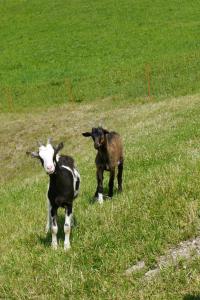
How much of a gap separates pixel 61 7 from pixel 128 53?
21180 mm

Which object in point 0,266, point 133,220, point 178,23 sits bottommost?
point 0,266

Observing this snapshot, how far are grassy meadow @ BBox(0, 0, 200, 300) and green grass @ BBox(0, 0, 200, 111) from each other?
0.46 ft

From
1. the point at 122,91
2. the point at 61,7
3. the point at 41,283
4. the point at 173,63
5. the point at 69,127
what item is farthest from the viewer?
Answer: the point at 61,7

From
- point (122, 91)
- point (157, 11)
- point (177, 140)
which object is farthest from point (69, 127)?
point (157, 11)

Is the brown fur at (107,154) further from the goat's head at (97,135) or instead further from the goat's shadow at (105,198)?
the goat's shadow at (105,198)

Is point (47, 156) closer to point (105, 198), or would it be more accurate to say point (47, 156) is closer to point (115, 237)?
point (115, 237)

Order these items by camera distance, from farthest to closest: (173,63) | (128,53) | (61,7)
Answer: (61,7) → (128,53) → (173,63)

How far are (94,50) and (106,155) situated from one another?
132 feet

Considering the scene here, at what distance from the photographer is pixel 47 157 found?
9.54 metres

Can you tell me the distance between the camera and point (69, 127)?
30109 millimetres

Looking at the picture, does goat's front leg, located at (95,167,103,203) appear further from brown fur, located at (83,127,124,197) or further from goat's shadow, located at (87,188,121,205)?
goat's shadow, located at (87,188,121,205)

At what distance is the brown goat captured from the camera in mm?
12113

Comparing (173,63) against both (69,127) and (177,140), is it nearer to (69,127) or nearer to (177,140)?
(69,127)

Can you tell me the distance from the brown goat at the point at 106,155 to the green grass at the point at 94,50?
72.7ft
